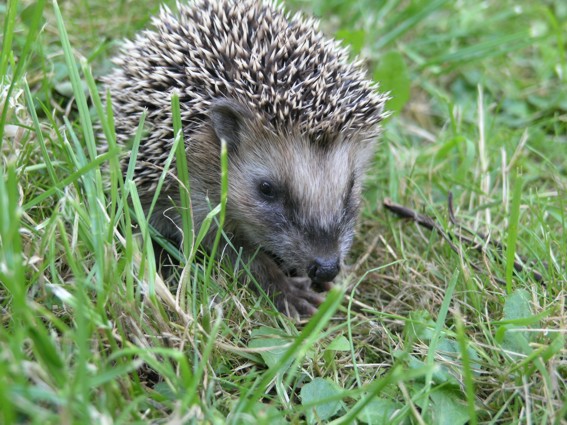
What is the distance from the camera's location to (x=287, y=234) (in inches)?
133

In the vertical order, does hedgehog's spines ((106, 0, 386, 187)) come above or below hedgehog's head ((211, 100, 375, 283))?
above

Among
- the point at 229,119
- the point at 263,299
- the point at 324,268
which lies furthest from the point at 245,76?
the point at 263,299

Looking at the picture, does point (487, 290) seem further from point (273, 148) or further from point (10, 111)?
point (10, 111)

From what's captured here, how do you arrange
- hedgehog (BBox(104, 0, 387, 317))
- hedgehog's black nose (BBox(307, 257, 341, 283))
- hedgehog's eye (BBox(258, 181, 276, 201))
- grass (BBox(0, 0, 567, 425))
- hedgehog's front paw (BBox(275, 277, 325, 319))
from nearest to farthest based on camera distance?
grass (BBox(0, 0, 567, 425)) → hedgehog's black nose (BBox(307, 257, 341, 283)) → hedgehog (BBox(104, 0, 387, 317)) → hedgehog's eye (BBox(258, 181, 276, 201)) → hedgehog's front paw (BBox(275, 277, 325, 319))

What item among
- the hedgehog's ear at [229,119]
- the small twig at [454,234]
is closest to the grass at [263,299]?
the small twig at [454,234]

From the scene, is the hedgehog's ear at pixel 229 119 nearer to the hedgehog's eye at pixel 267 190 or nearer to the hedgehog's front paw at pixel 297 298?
the hedgehog's eye at pixel 267 190

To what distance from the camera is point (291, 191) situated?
3.38 m

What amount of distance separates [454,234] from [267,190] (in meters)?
1.05

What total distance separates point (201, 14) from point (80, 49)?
1253mm

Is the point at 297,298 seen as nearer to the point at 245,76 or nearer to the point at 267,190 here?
the point at 267,190

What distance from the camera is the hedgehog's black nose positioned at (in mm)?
3230

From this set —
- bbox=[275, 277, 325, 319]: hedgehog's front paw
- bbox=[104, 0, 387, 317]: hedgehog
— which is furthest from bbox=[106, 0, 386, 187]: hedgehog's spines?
bbox=[275, 277, 325, 319]: hedgehog's front paw

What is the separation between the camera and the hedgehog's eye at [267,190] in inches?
137

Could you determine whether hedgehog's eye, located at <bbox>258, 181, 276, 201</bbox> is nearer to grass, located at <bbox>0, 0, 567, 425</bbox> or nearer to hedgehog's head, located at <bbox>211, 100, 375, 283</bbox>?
hedgehog's head, located at <bbox>211, 100, 375, 283</bbox>
